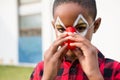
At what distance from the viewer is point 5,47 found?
5.25 metres

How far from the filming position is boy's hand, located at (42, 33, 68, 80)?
0.91 m

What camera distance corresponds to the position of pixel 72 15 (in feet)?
3.01

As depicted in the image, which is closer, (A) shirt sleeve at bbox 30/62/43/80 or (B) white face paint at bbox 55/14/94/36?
(B) white face paint at bbox 55/14/94/36

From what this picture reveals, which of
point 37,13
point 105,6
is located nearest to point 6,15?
point 37,13

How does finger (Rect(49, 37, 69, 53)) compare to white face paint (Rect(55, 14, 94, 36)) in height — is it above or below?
below

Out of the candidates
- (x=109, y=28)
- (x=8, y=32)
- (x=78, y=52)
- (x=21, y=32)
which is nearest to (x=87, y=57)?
(x=78, y=52)

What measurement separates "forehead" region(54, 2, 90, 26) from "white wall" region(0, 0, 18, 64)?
4.10m

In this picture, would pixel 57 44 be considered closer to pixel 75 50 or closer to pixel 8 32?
pixel 75 50

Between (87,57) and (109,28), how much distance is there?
984 mm

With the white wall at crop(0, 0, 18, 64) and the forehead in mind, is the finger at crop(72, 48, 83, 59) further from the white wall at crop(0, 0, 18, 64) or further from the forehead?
the white wall at crop(0, 0, 18, 64)

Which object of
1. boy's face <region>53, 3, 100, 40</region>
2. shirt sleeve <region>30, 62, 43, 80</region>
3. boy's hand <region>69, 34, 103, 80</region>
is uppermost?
boy's face <region>53, 3, 100, 40</region>

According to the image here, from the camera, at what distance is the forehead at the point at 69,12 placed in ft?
3.00

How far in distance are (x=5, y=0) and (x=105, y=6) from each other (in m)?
3.45

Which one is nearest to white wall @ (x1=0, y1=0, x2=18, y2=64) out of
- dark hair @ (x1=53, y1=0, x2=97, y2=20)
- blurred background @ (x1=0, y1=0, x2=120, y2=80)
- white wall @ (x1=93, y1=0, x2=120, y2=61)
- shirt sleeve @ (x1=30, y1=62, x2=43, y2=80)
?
blurred background @ (x1=0, y1=0, x2=120, y2=80)
